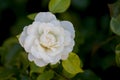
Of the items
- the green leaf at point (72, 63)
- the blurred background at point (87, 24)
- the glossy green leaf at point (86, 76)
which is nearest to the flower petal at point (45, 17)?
the green leaf at point (72, 63)

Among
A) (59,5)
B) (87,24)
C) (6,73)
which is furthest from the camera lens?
(87,24)

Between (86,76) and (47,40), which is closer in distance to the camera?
(47,40)

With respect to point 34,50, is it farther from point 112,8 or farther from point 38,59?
point 112,8

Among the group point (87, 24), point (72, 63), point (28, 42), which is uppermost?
point (28, 42)

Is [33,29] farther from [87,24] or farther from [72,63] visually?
[87,24]

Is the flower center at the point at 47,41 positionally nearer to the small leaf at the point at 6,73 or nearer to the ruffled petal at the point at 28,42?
the ruffled petal at the point at 28,42

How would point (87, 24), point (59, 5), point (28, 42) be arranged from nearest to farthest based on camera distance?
point (28, 42) < point (59, 5) < point (87, 24)

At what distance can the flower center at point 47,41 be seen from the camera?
956mm

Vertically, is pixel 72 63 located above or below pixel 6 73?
above

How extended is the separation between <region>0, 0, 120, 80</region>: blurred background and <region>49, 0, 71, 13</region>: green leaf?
40 centimetres

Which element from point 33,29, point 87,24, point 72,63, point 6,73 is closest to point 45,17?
point 33,29

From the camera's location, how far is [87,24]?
1562 mm

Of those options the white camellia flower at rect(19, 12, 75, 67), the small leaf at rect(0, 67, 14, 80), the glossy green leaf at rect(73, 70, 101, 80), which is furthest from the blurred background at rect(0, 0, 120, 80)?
the white camellia flower at rect(19, 12, 75, 67)

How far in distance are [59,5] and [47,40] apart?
0.13 meters
